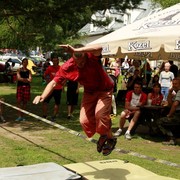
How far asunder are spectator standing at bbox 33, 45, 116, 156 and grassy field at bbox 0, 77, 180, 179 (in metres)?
0.60

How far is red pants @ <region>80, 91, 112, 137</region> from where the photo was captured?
546 cm

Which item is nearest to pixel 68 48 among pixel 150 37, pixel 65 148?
pixel 65 148

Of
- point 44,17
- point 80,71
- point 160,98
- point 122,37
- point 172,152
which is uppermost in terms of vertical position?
point 44,17

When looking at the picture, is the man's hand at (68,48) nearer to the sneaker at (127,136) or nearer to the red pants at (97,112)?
the red pants at (97,112)

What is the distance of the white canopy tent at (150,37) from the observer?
8.11 meters

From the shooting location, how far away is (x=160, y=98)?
9.63 meters

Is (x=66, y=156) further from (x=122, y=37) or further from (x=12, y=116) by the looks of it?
(x=12, y=116)

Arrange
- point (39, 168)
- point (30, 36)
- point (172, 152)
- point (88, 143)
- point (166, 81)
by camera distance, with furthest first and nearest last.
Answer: point (30, 36) → point (166, 81) → point (88, 143) → point (172, 152) → point (39, 168)

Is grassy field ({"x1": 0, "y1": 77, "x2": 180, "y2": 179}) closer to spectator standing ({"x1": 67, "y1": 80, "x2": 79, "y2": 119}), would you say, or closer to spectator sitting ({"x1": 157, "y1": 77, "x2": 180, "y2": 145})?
spectator sitting ({"x1": 157, "y1": 77, "x2": 180, "y2": 145})

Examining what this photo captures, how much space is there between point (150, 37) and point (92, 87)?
331cm

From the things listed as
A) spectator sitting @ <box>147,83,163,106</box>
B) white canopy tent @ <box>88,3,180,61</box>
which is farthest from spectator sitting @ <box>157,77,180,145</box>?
white canopy tent @ <box>88,3,180,61</box>

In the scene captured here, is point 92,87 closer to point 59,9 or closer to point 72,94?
point 72,94

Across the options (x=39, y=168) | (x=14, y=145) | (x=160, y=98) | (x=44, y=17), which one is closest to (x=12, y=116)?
(x=44, y=17)

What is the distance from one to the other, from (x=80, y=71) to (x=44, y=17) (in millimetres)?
6549
